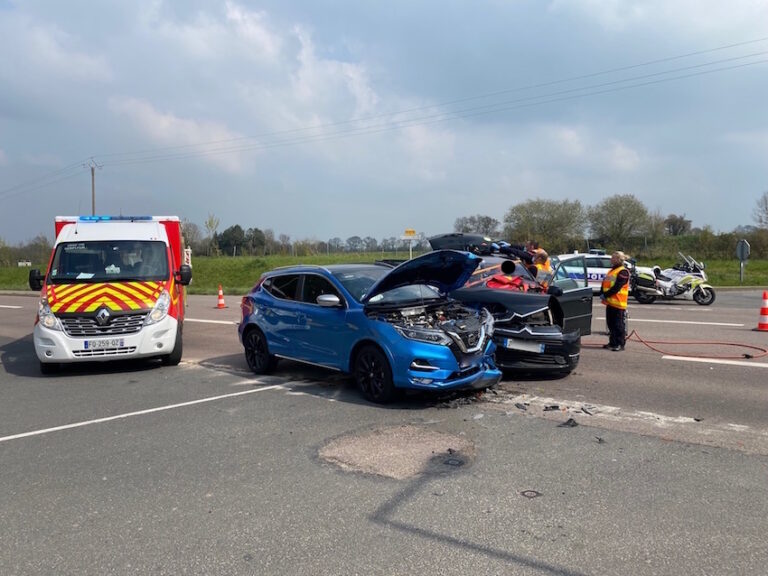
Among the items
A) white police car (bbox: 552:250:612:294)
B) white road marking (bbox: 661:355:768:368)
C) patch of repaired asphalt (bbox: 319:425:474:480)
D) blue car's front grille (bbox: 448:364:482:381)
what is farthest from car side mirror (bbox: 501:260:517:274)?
white police car (bbox: 552:250:612:294)

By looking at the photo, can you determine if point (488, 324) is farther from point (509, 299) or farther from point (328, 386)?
point (328, 386)

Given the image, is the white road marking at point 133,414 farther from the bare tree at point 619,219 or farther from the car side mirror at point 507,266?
the bare tree at point 619,219

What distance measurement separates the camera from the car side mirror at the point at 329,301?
7711 mm

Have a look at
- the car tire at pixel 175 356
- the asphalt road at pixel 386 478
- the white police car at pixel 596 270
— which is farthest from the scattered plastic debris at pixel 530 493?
the white police car at pixel 596 270

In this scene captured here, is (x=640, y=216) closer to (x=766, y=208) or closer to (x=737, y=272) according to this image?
(x=766, y=208)

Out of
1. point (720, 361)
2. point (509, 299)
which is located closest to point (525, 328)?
point (509, 299)

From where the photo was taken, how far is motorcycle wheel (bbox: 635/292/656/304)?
20.7 m

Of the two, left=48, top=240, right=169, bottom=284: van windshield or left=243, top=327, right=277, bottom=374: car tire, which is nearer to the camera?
left=243, top=327, right=277, bottom=374: car tire

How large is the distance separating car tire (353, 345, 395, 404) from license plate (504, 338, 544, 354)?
197cm

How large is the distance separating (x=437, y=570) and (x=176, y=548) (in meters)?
1.60

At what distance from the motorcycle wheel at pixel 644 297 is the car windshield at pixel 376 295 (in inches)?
575

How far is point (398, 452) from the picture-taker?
5.55 metres

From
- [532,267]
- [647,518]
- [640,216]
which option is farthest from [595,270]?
[640,216]

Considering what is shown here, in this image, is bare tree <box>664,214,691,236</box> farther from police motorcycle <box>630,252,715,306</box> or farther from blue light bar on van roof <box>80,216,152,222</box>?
blue light bar on van roof <box>80,216,152,222</box>
